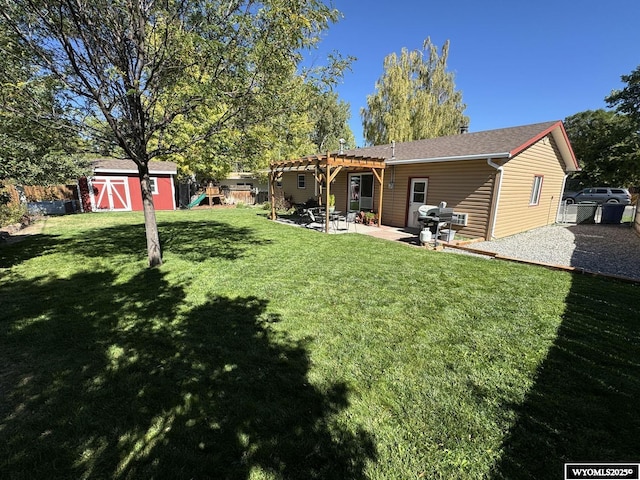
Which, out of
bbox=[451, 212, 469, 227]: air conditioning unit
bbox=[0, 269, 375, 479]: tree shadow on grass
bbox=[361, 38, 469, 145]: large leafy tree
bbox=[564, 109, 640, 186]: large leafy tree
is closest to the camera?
bbox=[0, 269, 375, 479]: tree shadow on grass

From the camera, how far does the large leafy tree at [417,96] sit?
2217 centimetres

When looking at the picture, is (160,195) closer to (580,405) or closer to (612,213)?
(580,405)

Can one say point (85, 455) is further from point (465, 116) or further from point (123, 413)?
point (465, 116)

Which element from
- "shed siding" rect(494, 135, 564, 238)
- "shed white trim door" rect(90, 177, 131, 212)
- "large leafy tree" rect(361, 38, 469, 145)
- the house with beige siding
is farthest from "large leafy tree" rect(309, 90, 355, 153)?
"shed siding" rect(494, 135, 564, 238)

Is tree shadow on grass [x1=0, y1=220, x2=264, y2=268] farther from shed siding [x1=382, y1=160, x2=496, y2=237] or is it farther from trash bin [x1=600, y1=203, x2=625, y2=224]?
trash bin [x1=600, y1=203, x2=625, y2=224]

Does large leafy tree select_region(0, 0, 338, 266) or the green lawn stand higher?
large leafy tree select_region(0, 0, 338, 266)

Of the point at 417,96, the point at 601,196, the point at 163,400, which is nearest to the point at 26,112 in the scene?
the point at 163,400

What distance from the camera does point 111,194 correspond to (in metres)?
18.3

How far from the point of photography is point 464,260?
6.73 m

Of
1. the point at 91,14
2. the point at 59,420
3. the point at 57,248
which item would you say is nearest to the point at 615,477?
the point at 59,420

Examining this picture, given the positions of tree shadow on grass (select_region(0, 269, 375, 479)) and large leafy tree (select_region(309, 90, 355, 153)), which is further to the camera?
large leafy tree (select_region(309, 90, 355, 153))

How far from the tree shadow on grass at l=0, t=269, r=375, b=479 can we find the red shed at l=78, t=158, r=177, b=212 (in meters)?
17.5

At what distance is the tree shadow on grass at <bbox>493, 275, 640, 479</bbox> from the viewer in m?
1.92

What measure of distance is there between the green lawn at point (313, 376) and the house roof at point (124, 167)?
1578cm
